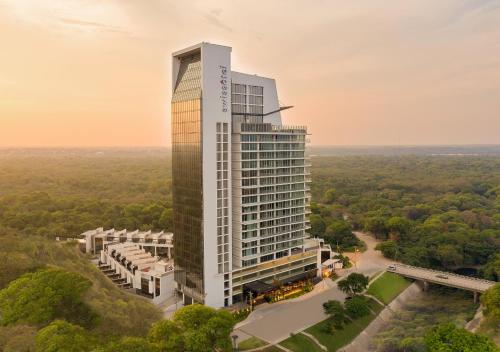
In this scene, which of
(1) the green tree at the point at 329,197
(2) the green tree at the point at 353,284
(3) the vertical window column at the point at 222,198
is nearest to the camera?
(3) the vertical window column at the point at 222,198

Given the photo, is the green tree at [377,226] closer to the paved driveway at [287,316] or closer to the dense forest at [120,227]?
the dense forest at [120,227]

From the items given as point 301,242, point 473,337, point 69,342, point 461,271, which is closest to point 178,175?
point 301,242

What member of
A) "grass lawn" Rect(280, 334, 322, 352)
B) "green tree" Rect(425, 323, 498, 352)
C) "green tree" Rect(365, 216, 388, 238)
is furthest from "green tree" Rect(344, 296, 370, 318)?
"green tree" Rect(365, 216, 388, 238)

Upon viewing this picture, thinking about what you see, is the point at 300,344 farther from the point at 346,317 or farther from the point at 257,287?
the point at 257,287

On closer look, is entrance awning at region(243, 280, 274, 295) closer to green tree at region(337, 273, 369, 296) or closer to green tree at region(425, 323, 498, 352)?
green tree at region(337, 273, 369, 296)

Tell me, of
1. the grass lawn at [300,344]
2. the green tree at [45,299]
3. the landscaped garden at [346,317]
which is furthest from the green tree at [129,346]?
the landscaped garden at [346,317]
